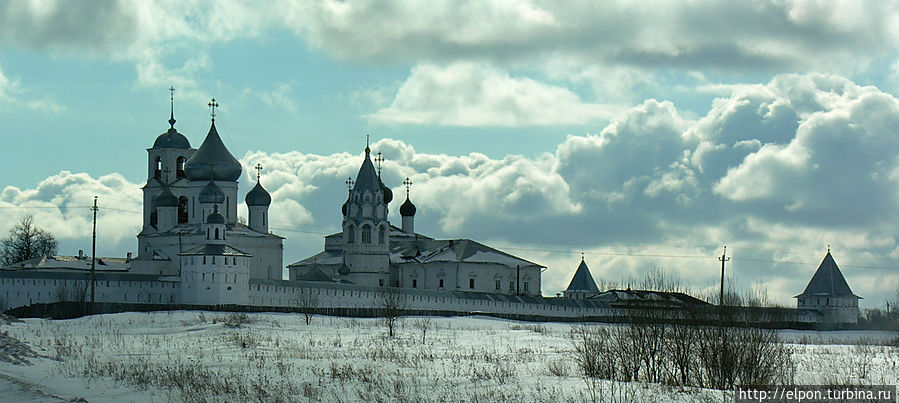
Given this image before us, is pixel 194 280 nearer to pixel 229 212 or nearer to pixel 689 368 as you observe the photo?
pixel 229 212

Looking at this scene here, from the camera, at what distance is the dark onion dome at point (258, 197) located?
71.4m

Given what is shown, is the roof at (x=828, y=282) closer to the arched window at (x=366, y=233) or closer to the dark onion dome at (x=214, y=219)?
the arched window at (x=366, y=233)

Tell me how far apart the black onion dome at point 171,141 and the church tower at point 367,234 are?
10.9 metres

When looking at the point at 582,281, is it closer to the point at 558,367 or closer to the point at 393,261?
the point at 393,261

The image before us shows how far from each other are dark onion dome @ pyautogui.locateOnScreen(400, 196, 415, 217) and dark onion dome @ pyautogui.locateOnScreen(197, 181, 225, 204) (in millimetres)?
18578

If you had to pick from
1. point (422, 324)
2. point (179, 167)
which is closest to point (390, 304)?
point (422, 324)

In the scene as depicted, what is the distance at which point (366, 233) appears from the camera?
72125 millimetres

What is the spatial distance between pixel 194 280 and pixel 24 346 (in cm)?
3168

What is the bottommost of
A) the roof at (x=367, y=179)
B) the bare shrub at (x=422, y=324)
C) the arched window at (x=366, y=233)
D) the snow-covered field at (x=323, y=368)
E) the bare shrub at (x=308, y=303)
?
the snow-covered field at (x=323, y=368)

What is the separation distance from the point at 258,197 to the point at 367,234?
19.9 feet

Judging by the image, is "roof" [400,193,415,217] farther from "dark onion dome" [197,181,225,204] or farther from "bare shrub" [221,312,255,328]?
"bare shrub" [221,312,255,328]

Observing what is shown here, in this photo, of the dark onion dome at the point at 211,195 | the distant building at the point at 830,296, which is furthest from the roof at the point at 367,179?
the distant building at the point at 830,296

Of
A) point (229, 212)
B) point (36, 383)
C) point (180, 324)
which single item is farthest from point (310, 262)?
point (36, 383)

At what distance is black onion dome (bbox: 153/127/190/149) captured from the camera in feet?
250
